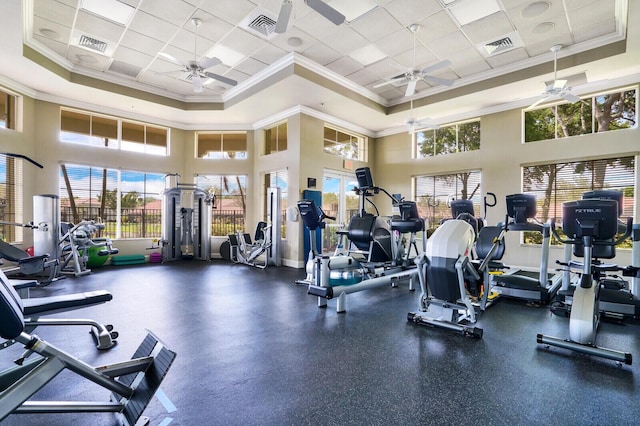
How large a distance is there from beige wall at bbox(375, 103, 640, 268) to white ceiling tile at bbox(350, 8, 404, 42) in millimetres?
3793

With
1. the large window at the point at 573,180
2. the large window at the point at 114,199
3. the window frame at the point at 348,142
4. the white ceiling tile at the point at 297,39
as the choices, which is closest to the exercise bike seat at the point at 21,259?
the large window at the point at 114,199

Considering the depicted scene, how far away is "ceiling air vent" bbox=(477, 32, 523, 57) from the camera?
5.27 meters

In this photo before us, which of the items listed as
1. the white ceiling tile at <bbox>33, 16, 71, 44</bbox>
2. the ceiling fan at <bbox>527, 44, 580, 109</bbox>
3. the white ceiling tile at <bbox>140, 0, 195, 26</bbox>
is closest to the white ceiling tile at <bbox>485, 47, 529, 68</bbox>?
the ceiling fan at <bbox>527, 44, 580, 109</bbox>

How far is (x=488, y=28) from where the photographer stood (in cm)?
506

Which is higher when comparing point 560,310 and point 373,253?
point 373,253

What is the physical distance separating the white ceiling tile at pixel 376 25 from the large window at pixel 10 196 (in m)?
7.05

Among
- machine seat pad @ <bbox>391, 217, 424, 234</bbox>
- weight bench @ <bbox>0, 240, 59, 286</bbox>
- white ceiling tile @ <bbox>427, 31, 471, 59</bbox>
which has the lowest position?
weight bench @ <bbox>0, 240, 59, 286</bbox>

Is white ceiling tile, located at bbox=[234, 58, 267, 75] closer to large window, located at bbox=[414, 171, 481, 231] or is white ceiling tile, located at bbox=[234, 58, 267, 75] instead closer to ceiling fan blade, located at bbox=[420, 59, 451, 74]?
ceiling fan blade, located at bbox=[420, 59, 451, 74]

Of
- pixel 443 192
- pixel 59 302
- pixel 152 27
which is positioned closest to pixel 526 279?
pixel 443 192

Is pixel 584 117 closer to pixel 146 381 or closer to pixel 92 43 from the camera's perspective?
pixel 146 381

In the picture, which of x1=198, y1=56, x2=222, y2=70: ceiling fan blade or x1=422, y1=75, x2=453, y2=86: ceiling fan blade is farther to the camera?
x1=422, y1=75, x2=453, y2=86: ceiling fan blade

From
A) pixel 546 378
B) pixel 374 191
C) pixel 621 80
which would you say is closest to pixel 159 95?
pixel 374 191

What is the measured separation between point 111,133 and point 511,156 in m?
9.44

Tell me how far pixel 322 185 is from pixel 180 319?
502 cm
